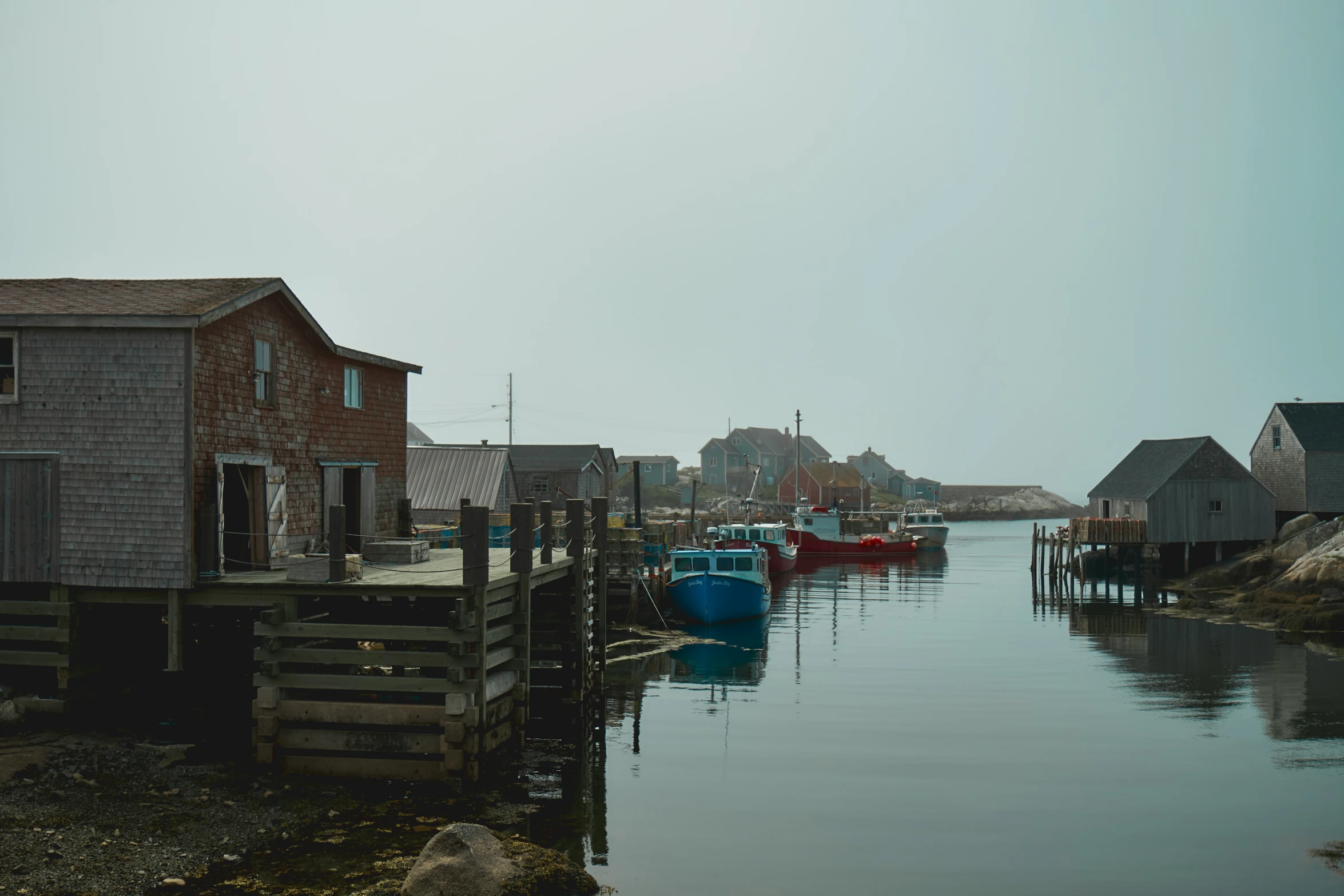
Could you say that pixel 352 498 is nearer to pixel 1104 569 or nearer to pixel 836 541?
pixel 1104 569

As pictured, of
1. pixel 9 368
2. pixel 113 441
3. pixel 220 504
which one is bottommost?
pixel 220 504

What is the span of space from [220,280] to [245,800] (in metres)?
10.3

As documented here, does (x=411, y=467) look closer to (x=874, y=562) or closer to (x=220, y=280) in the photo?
(x=220, y=280)

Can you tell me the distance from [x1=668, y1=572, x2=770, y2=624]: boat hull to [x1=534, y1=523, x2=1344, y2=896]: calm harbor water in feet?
8.14

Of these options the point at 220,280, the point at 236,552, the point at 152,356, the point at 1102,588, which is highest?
A: the point at 220,280

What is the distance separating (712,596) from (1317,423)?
132 ft

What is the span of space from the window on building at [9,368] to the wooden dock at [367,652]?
3.39 m

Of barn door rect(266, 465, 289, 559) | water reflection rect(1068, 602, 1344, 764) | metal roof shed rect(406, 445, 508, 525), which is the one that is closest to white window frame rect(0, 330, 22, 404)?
barn door rect(266, 465, 289, 559)

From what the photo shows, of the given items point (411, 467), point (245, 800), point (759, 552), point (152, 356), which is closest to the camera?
point (245, 800)

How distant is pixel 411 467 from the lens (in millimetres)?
51000

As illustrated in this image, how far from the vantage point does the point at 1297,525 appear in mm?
55344

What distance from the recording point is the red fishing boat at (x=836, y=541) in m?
79.3

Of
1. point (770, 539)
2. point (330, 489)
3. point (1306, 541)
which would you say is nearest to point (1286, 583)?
point (1306, 541)

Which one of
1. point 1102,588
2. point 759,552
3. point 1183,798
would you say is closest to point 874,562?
point 1102,588
